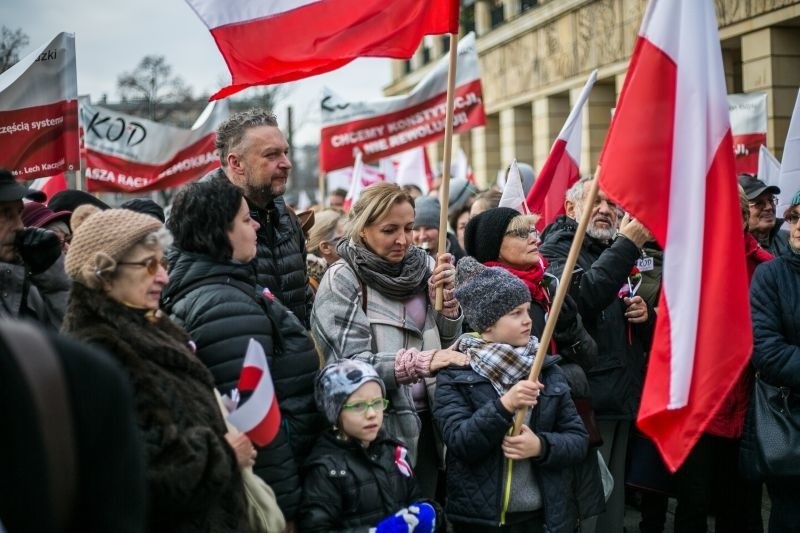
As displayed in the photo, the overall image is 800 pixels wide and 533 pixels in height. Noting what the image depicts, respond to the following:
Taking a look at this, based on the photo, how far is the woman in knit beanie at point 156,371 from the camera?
8.68ft

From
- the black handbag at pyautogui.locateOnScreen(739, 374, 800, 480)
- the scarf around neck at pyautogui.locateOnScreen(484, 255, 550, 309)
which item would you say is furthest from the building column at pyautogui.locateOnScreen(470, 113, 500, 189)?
the scarf around neck at pyautogui.locateOnScreen(484, 255, 550, 309)

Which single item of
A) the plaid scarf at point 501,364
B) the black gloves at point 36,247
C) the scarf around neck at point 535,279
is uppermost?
the black gloves at point 36,247

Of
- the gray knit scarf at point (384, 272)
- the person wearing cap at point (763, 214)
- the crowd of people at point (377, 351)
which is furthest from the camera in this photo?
the person wearing cap at point (763, 214)

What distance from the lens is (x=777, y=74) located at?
15.6 meters

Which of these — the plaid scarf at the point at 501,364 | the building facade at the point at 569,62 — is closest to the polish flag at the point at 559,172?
the plaid scarf at the point at 501,364

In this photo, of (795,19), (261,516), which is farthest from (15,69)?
(795,19)

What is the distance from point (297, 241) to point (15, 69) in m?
2.96

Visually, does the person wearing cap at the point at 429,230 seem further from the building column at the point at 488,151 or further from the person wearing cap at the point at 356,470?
the building column at the point at 488,151

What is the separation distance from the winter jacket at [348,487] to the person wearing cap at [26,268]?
1328 millimetres

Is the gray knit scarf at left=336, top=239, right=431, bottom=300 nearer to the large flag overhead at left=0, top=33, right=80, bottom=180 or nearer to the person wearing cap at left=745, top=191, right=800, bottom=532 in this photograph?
the person wearing cap at left=745, top=191, right=800, bottom=532

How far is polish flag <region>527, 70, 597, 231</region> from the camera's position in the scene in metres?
6.52

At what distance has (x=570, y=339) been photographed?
4.52m

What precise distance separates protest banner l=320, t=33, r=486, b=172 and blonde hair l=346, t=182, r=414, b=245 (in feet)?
17.9

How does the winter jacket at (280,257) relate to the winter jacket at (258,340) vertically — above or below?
above
